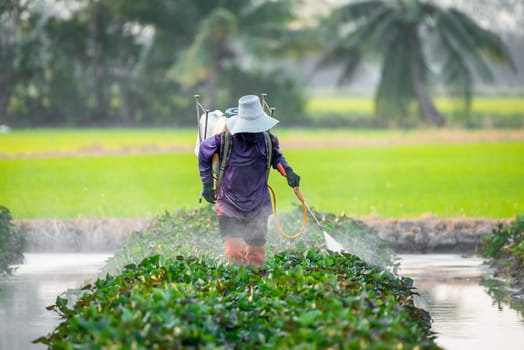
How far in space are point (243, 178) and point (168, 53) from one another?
44.8 m

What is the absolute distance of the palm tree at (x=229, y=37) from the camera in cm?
5000

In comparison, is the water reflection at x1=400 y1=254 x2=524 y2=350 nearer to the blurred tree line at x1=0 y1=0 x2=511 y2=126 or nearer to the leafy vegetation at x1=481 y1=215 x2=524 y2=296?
the leafy vegetation at x1=481 y1=215 x2=524 y2=296

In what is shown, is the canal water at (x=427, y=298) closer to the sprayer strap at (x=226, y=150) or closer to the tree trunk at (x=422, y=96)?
the sprayer strap at (x=226, y=150)

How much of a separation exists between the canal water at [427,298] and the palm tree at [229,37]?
108ft

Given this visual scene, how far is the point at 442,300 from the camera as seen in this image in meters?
12.9

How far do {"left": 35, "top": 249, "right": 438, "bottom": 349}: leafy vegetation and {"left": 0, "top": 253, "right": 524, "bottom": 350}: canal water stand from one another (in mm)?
1258

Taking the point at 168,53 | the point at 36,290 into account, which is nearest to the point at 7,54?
the point at 168,53

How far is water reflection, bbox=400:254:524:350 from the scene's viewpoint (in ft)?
34.9

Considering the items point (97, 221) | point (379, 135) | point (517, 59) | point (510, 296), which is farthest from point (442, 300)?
point (517, 59)

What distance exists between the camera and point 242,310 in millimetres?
8531

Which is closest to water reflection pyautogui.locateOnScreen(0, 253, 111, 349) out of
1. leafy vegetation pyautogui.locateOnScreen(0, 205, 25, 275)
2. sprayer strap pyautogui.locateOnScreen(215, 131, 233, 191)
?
leafy vegetation pyautogui.locateOnScreen(0, 205, 25, 275)

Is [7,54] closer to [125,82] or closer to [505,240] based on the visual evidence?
[125,82]

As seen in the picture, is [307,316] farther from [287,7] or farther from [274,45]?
[287,7]

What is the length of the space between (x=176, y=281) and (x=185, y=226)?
4.99 meters
